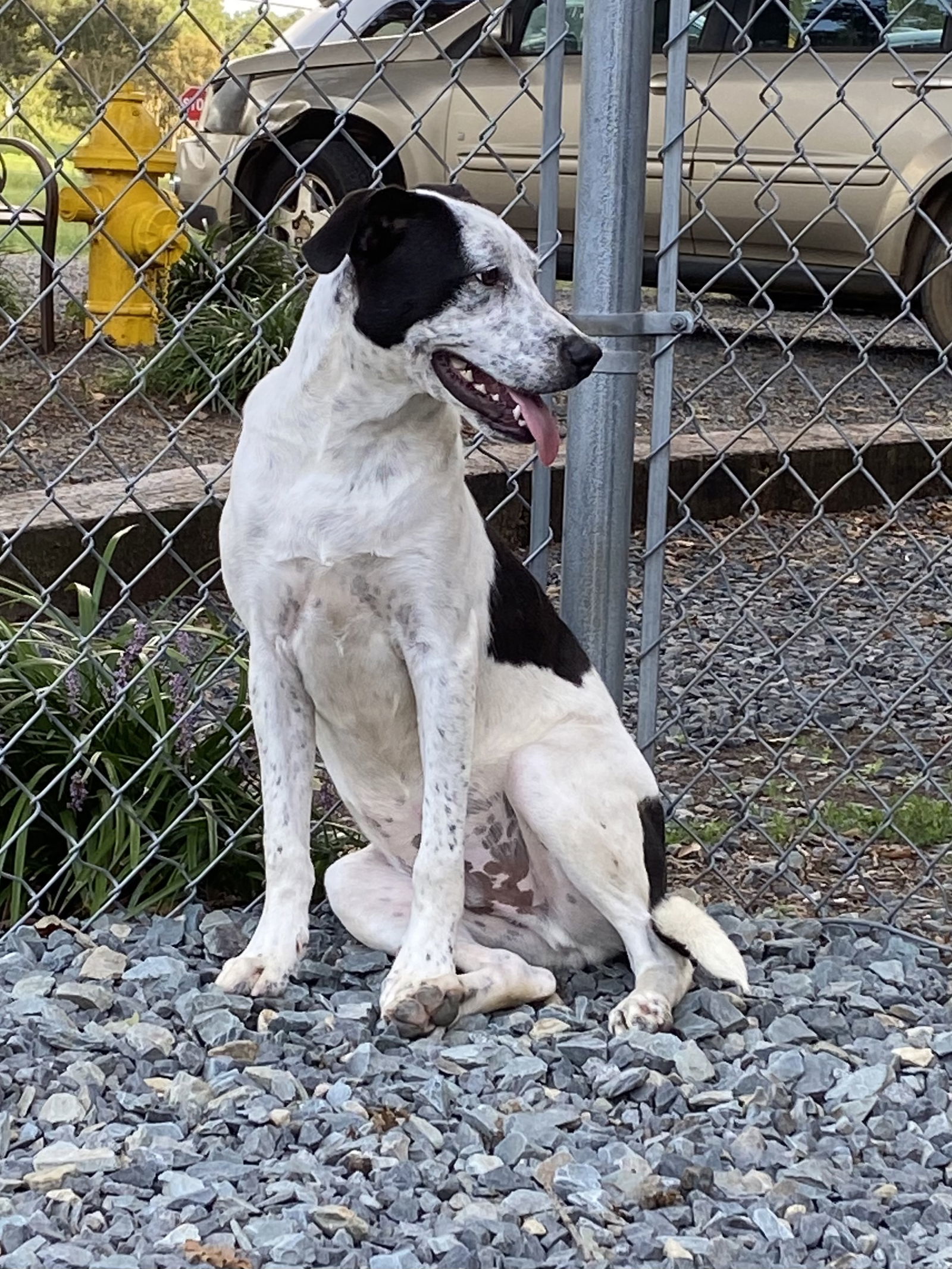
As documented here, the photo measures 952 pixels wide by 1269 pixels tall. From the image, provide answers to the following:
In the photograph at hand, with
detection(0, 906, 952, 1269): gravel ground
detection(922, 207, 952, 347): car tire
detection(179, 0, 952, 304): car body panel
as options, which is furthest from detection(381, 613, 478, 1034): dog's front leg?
detection(922, 207, 952, 347): car tire

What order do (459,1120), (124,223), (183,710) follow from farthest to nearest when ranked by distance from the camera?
(124,223) → (183,710) → (459,1120)

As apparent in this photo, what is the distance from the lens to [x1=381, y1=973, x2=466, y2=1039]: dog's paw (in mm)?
2578

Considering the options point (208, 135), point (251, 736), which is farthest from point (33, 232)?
point (251, 736)

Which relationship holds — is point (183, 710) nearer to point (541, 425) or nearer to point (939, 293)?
point (541, 425)

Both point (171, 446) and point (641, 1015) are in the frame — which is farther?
point (171, 446)

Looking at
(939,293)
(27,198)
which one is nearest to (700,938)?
(939,293)

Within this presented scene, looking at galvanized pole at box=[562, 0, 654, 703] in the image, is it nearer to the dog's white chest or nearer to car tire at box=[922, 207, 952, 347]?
the dog's white chest

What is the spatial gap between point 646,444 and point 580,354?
4.22 meters

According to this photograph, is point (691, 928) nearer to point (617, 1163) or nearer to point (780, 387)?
point (617, 1163)

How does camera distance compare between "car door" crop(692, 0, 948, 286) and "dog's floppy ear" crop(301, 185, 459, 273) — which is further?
"car door" crop(692, 0, 948, 286)

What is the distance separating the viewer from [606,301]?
2.84 m

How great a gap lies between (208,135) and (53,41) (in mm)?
6597

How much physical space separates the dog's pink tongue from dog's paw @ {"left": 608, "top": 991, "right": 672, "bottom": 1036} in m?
0.90

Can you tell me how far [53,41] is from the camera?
2.84 m
